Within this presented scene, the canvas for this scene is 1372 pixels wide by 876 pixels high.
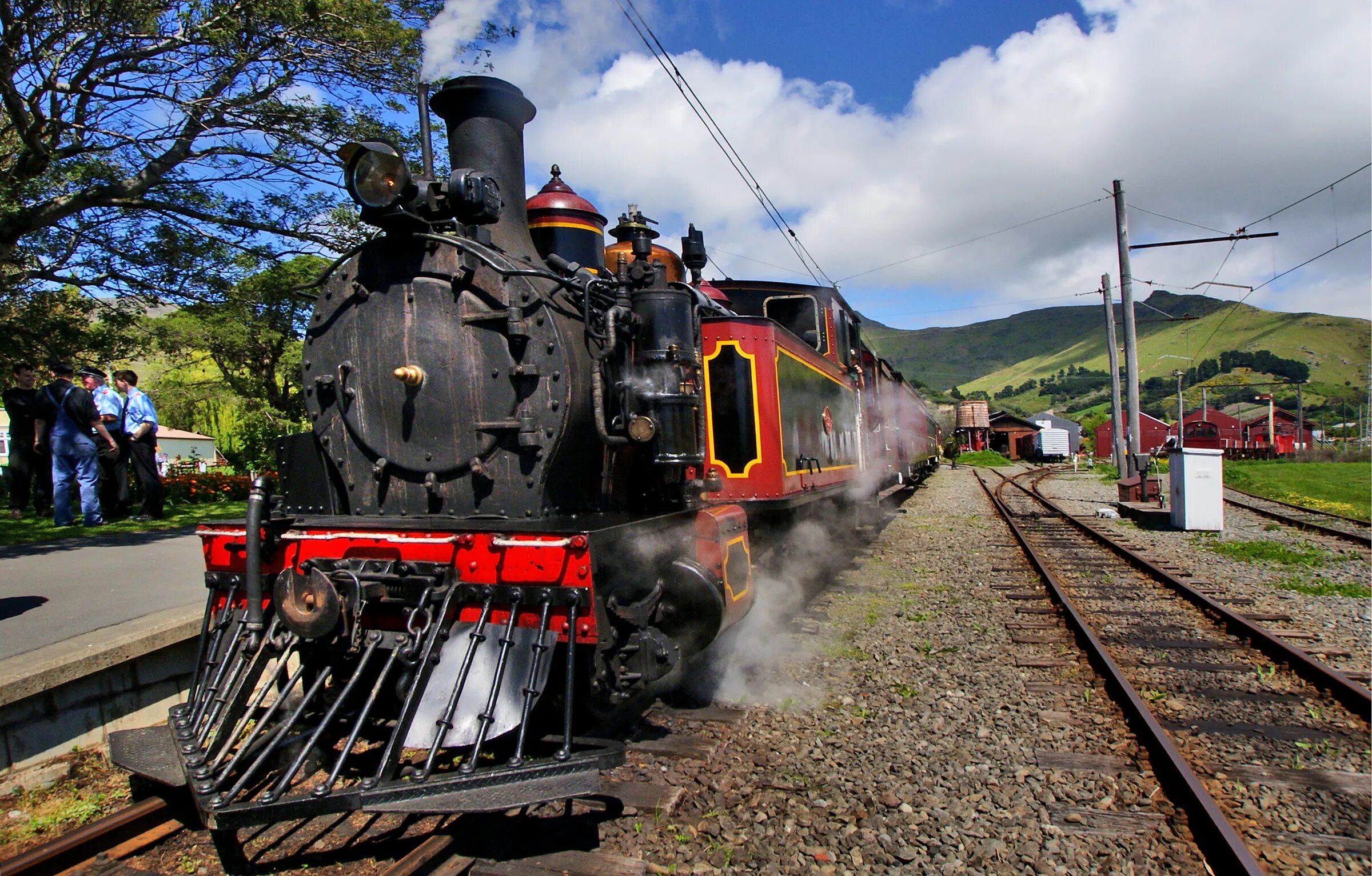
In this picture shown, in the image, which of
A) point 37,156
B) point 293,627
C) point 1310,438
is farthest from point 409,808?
point 1310,438

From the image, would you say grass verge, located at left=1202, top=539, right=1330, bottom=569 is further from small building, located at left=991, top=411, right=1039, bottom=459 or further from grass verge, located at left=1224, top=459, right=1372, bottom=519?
small building, located at left=991, top=411, right=1039, bottom=459

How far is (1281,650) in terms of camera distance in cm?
518

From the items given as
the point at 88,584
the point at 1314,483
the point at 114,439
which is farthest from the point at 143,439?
the point at 1314,483

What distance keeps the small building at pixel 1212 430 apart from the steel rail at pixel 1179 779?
56970 mm

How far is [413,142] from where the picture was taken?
31.7 ft

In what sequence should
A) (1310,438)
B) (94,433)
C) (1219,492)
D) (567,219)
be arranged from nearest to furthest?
1. (567,219)
2. (94,433)
3. (1219,492)
4. (1310,438)

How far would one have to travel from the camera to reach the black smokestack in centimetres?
407

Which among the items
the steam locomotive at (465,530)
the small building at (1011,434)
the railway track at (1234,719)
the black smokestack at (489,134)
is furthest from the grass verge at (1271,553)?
the small building at (1011,434)

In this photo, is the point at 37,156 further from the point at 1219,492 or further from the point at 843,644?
the point at 1219,492

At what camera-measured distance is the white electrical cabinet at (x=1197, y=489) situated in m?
11.2

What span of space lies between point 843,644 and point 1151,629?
242 centimetres

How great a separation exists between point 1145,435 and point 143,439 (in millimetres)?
67477

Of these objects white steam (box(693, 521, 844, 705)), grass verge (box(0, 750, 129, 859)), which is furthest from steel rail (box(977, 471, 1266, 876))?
grass verge (box(0, 750, 129, 859))

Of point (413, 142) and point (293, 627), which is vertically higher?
point (413, 142)
